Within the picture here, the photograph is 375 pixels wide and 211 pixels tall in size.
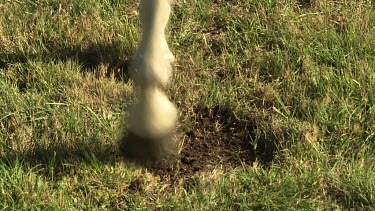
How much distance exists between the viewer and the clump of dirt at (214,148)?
3.38 meters

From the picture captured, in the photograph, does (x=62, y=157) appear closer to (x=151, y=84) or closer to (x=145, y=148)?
(x=145, y=148)

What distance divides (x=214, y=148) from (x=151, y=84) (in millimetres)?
821

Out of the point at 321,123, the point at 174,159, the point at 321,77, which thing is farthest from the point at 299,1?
the point at 174,159

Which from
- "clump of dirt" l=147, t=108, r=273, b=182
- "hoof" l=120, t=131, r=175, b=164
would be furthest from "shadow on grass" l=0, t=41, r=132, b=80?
"hoof" l=120, t=131, r=175, b=164

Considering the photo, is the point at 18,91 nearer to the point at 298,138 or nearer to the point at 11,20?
the point at 11,20

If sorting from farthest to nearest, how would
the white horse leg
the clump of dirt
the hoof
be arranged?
1. the clump of dirt
2. the hoof
3. the white horse leg

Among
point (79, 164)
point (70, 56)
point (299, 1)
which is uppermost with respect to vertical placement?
point (299, 1)

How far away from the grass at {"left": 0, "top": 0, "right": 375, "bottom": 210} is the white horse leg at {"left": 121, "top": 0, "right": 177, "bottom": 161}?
276 millimetres

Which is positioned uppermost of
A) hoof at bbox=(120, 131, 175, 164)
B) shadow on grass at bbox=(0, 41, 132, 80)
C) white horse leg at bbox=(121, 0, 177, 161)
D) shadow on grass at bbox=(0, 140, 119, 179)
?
white horse leg at bbox=(121, 0, 177, 161)

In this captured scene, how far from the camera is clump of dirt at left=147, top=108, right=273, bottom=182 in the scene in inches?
133

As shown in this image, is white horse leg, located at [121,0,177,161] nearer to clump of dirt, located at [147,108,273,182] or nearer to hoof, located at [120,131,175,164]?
hoof, located at [120,131,175,164]

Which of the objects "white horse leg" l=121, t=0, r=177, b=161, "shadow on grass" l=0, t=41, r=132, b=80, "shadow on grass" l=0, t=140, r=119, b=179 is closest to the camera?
"white horse leg" l=121, t=0, r=177, b=161

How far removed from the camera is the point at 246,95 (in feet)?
12.4

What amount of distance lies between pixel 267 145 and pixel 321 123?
0.28m
